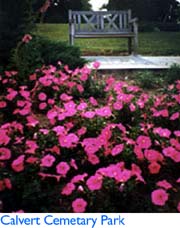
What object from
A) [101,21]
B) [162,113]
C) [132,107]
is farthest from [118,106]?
[101,21]

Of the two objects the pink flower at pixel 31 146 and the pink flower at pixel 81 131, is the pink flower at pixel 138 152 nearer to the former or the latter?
the pink flower at pixel 81 131

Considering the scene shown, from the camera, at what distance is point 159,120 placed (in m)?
2.00

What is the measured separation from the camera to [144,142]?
170 cm

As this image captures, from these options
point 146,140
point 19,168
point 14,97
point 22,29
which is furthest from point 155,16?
point 19,168

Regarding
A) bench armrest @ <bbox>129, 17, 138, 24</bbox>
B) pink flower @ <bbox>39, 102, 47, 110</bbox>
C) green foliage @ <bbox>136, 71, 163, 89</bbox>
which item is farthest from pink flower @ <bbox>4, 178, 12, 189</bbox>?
bench armrest @ <bbox>129, 17, 138, 24</bbox>

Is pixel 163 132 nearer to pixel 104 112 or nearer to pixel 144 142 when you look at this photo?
pixel 144 142

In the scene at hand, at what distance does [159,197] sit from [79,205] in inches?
9.9

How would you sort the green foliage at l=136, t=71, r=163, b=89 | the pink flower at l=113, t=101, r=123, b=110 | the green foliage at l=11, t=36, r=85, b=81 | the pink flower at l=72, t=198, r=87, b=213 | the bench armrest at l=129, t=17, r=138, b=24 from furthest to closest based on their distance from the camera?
the bench armrest at l=129, t=17, r=138, b=24, the green foliage at l=136, t=71, r=163, b=89, the green foliage at l=11, t=36, r=85, b=81, the pink flower at l=113, t=101, r=123, b=110, the pink flower at l=72, t=198, r=87, b=213

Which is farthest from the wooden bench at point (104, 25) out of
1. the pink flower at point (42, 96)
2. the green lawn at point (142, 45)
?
the pink flower at point (42, 96)

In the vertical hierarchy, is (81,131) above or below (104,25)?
below

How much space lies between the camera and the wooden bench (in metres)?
4.60

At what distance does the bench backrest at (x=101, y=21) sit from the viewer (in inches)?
189

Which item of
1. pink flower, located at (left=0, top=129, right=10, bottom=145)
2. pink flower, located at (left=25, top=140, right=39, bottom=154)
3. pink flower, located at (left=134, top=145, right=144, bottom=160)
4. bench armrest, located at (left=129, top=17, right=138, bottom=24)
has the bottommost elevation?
pink flower, located at (left=134, top=145, right=144, bottom=160)

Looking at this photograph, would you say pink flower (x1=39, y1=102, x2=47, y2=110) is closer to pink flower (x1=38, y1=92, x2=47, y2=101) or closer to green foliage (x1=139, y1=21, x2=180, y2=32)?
pink flower (x1=38, y1=92, x2=47, y2=101)
